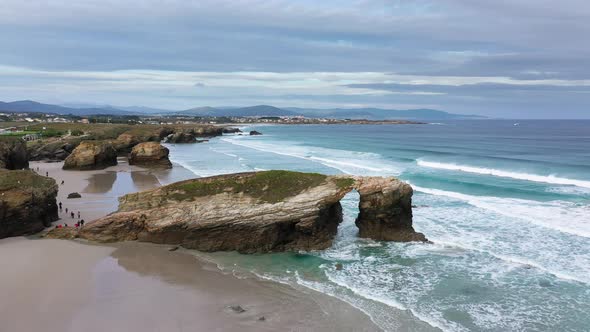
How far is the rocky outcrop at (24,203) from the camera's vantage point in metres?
21.2

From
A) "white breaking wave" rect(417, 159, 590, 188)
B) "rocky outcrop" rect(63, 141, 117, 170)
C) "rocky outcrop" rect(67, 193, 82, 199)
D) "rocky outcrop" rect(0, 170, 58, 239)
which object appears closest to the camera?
"rocky outcrop" rect(0, 170, 58, 239)

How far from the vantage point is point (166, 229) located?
66.4ft

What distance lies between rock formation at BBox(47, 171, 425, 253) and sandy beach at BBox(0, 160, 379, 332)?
0.96 m

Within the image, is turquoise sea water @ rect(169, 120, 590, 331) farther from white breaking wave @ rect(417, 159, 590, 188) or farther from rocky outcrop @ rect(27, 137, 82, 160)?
rocky outcrop @ rect(27, 137, 82, 160)

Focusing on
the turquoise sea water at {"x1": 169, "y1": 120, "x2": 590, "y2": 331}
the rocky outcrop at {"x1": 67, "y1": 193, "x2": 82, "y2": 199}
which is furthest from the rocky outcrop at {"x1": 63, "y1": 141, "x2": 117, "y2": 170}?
the turquoise sea water at {"x1": 169, "y1": 120, "x2": 590, "y2": 331}

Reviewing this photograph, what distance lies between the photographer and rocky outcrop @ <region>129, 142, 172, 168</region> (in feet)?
161

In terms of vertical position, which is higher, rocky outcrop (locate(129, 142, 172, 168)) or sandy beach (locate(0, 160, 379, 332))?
rocky outcrop (locate(129, 142, 172, 168))

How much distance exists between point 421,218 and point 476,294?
10121mm

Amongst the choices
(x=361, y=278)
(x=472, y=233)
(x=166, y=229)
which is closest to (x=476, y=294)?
(x=361, y=278)

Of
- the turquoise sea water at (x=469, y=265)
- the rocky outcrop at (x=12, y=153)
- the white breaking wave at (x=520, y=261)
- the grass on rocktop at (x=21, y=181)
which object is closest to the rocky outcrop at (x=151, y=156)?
the rocky outcrop at (x=12, y=153)

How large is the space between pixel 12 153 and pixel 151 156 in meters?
13.3

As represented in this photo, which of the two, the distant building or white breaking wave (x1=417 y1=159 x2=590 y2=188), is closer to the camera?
white breaking wave (x1=417 y1=159 x2=590 y2=188)

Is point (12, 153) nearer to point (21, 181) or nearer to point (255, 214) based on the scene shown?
point (21, 181)

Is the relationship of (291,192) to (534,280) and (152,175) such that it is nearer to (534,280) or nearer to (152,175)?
(534,280)
